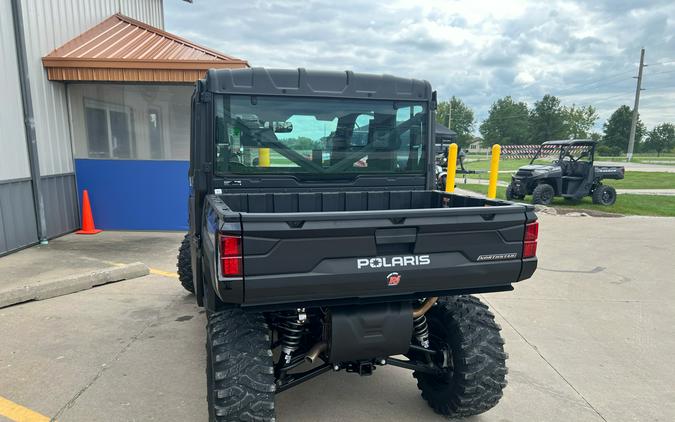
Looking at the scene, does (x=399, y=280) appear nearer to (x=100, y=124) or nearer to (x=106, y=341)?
(x=106, y=341)

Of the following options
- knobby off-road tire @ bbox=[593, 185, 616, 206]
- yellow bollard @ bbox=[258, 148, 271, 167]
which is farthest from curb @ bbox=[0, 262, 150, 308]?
knobby off-road tire @ bbox=[593, 185, 616, 206]

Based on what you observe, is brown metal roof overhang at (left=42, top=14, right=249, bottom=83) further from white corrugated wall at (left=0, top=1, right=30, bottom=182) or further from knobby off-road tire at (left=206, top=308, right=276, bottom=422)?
knobby off-road tire at (left=206, top=308, right=276, bottom=422)

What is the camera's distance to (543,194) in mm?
13250

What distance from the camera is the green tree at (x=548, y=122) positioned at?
81.1m

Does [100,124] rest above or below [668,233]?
above

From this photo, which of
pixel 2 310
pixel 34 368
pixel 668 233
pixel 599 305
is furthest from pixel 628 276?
pixel 2 310

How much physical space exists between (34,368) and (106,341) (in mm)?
609

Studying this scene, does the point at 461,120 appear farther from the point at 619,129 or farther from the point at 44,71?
the point at 44,71

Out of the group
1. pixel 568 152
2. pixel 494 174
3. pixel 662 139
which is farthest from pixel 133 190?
pixel 662 139

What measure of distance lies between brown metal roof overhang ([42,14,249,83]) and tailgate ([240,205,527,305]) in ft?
20.8

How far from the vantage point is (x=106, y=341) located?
4098 millimetres

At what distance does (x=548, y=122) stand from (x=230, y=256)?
9076cm

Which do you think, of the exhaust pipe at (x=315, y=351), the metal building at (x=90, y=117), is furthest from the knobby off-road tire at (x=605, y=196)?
the exhaust pipe at (x=315, y=351)

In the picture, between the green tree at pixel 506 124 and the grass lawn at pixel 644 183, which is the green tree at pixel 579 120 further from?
Answer: the grass lawn at pixel 644 183
